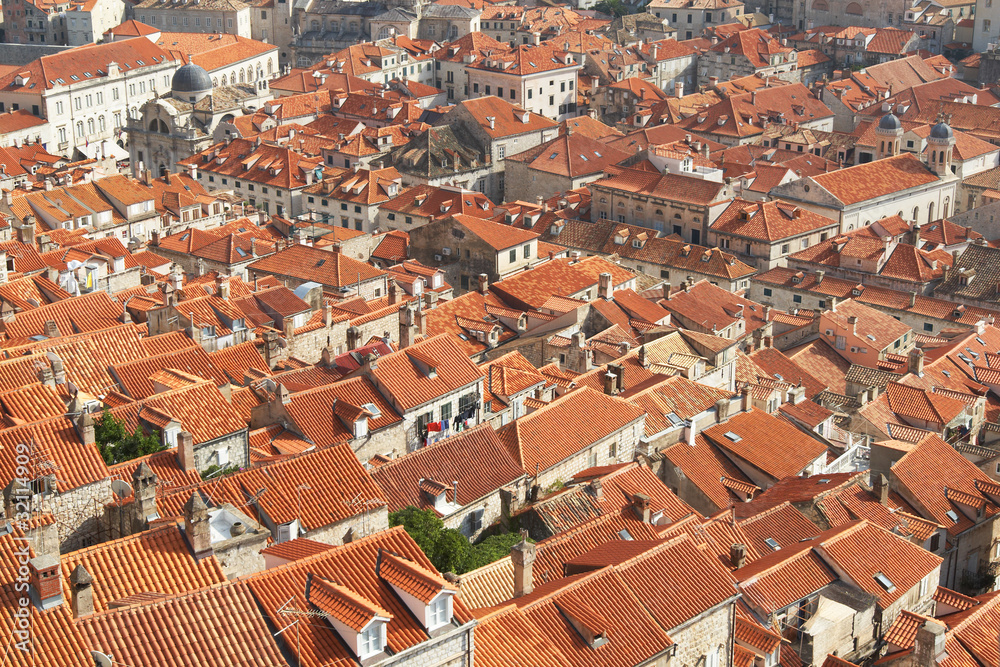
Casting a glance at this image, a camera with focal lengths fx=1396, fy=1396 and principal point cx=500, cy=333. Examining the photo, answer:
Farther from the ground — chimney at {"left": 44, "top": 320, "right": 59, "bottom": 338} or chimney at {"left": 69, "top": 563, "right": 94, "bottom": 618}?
chimney at {"left": 69, "top": 563, "right": 94, "bottom": 618}

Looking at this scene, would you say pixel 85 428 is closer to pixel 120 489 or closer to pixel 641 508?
pixel 120 489

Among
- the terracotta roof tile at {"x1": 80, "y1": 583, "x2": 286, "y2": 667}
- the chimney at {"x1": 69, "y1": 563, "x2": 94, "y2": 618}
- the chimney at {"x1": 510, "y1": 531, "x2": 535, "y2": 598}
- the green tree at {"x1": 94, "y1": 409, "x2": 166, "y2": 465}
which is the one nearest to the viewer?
the terracotta roof tile at {"x1": 80, "y1": 583, "x2": 286, "y2": 667}

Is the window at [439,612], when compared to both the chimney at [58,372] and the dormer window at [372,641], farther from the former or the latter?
the chimney at [58,372]

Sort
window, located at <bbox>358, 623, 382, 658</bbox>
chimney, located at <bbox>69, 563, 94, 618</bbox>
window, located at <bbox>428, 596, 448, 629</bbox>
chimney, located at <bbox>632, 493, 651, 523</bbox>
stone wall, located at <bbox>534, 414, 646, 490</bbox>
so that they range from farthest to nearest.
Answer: stone wall, located at <bbox>534, 414, 646, 490</bbox> → chimney, located at <bbox>632, 493, 651, 523</bbox> → window, located at <bbox>428, 596, 448, 629</bbox> → window, located at <bbox>358, 623, 382, 658</bbox> → chimney, located at <bbox>69, 563, 94, 618</bbox>

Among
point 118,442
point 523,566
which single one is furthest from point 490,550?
point 118,442

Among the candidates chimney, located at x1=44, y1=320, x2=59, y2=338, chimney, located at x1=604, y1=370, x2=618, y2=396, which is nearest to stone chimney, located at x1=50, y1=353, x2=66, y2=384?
chimney, located at x1=44, y1=320, x2=59, y2=338

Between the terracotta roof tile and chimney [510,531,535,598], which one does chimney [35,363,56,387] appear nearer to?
chimney [510,531,535,598]
